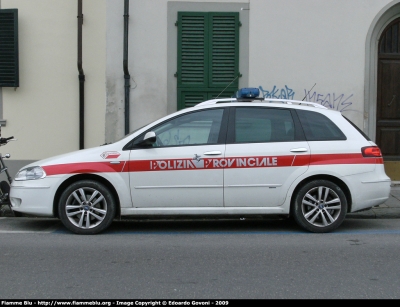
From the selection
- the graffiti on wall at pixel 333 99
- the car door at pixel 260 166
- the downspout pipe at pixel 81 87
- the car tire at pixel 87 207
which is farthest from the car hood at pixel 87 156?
the graffiti on wall at pixel 333 99

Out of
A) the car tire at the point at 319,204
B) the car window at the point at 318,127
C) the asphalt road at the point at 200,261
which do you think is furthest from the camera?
the car window at the point at 318,127

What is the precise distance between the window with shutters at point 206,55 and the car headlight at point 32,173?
16.1ft

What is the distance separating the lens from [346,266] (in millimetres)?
6066

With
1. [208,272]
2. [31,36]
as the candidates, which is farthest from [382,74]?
[208,272]

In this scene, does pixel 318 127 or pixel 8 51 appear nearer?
pixel 318 127

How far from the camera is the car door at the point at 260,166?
24.9 ft

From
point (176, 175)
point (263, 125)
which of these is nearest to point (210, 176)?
point (176, 175)

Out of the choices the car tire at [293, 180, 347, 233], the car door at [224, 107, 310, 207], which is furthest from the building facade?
the car tire at [293, 180, 347, 233]

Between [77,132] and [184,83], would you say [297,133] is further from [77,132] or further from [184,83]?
[77,132]

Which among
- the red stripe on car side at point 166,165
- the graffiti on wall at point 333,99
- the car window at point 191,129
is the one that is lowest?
the red stripe on car side at point 166,165

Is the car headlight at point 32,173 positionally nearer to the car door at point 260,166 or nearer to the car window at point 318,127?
the car door at point 260,166

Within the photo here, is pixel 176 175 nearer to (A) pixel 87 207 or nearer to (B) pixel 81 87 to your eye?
(A) pixel 87 207

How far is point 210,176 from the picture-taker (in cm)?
756

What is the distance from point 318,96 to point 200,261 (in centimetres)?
654
